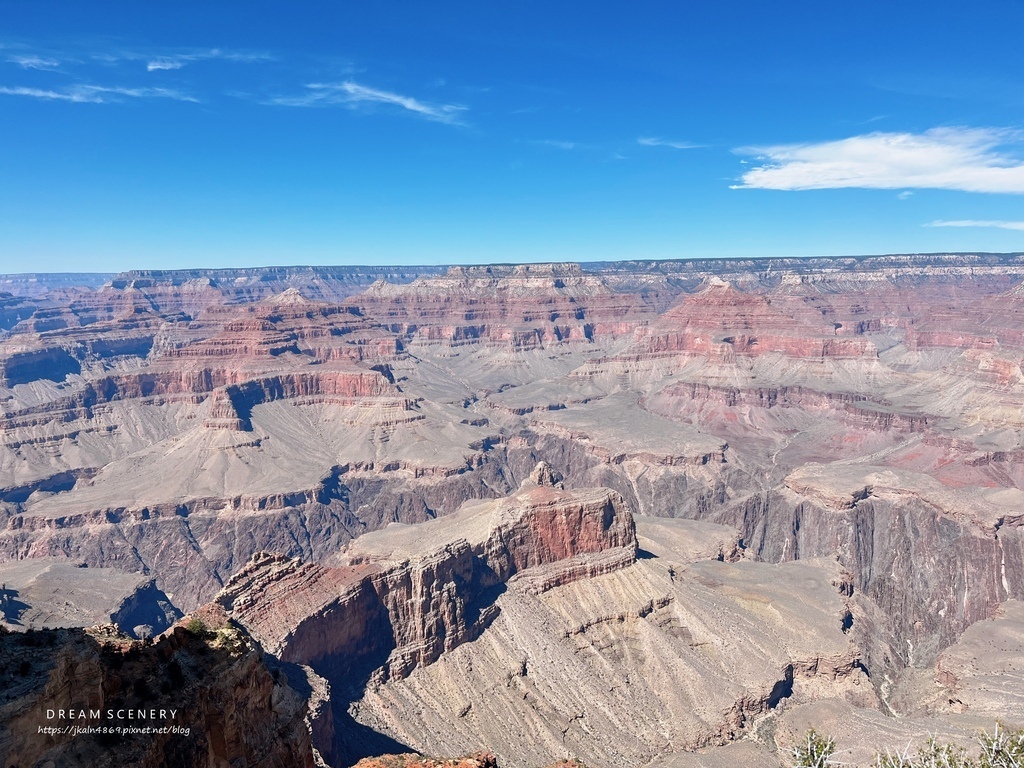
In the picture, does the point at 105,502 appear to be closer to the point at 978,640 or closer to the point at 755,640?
the point at 755,640

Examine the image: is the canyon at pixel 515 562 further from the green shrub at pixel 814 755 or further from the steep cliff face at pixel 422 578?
the green shrub at pixel 814 755

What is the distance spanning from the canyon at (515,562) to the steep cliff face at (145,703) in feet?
0.42

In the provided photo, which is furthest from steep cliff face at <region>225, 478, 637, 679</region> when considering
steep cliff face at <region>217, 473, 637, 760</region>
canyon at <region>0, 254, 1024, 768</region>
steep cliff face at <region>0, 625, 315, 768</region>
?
steep cliff face at <region>0, 625, 315, 768</region>

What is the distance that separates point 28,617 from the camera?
230 feet

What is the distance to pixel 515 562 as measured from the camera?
65.1 meters

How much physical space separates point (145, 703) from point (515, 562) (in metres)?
46.3

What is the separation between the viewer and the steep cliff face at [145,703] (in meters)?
17.2

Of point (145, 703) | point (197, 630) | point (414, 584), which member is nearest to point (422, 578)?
point (414, 584)

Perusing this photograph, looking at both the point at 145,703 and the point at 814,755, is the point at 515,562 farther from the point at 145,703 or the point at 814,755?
the point at 145,703

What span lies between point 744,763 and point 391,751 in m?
26.1

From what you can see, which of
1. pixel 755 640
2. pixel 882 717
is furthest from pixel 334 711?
pixel 882 717

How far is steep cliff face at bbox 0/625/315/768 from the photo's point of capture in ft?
56.6

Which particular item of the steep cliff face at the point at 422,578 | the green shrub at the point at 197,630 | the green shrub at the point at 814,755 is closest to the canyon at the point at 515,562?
the green shrub at the point at 197,630

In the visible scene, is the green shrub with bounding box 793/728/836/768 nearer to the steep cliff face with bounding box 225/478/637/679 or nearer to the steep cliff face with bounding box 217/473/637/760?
the steep cliff face with bounding box 217/473/637/760
